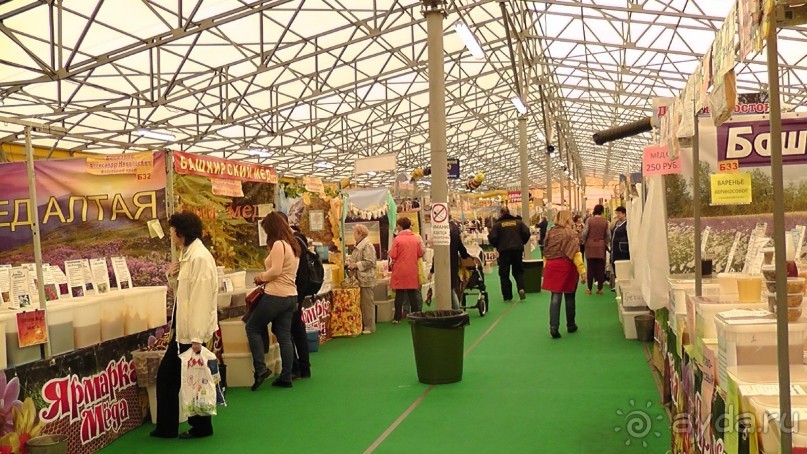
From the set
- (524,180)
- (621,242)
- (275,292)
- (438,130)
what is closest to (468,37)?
(438,130)

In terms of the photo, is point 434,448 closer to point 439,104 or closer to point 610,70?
point 439,104

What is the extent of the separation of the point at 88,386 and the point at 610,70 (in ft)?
63.7

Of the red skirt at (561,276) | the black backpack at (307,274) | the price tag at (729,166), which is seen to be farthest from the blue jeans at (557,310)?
the price tag at (729,166)

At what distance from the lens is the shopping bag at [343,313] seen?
9.09 meters

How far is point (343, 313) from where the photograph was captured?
9148 millimetres

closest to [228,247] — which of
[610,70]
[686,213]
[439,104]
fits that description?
[439,104]

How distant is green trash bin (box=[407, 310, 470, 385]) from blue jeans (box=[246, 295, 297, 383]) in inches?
Answer: 42.9

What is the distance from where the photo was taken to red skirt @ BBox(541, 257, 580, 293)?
26.5 ft

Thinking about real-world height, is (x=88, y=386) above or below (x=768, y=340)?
below

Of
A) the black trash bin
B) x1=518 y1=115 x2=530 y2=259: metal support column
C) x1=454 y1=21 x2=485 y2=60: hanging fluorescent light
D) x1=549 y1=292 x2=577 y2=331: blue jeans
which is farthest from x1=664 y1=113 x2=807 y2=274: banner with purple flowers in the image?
x1=518 y1=115 x2=530 y2=259: metal support column

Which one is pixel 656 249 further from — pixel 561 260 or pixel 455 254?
pixel 455 254

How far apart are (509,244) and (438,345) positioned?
234 inches

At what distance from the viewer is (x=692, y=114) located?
3.17 meters

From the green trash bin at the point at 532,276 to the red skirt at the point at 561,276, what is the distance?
207 inches
